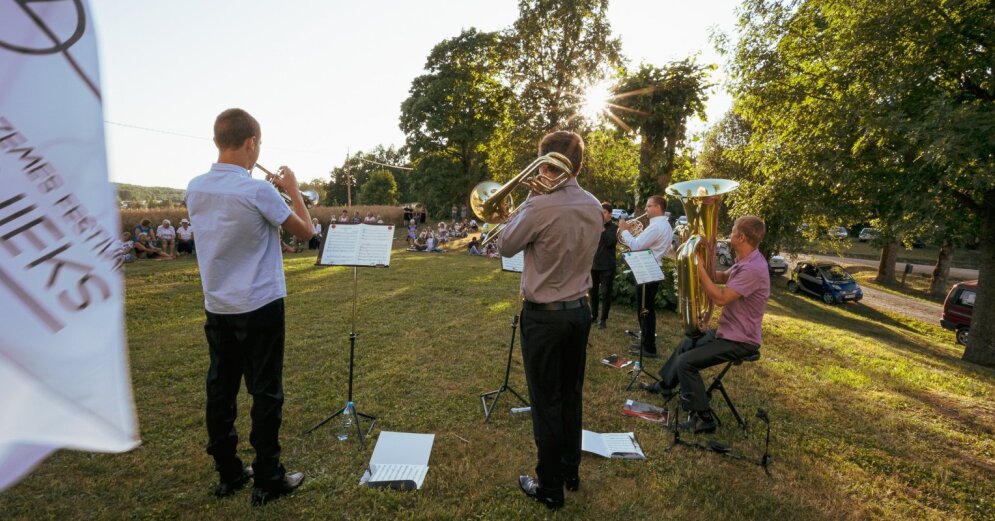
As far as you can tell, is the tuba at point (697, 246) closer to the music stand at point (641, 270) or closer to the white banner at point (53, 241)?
the music stand at point (641, 270)

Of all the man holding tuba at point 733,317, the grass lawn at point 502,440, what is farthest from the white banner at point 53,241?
the man holding tuba at point 733,317

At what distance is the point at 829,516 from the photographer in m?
3.29

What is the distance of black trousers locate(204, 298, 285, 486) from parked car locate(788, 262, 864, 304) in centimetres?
2071

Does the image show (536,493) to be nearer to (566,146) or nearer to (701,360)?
(701,360)

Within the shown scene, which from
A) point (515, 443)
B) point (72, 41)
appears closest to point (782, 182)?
point (515, 443)

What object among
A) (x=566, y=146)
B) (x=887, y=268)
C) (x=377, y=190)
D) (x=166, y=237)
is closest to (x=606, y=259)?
(x=566, y=146)

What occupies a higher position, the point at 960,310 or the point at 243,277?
the point at 243,277

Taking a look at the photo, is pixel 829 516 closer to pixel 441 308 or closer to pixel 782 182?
Result: pixel 441 308

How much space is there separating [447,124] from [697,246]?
96.2 ft

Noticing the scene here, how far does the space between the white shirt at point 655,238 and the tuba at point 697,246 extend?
1.58 metres

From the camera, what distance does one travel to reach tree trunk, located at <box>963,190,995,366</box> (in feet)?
29.6

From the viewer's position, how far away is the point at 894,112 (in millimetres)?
7582

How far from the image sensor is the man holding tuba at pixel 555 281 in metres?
2.81

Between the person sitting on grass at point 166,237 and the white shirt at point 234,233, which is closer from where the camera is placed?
the white shirt at point 234,233
